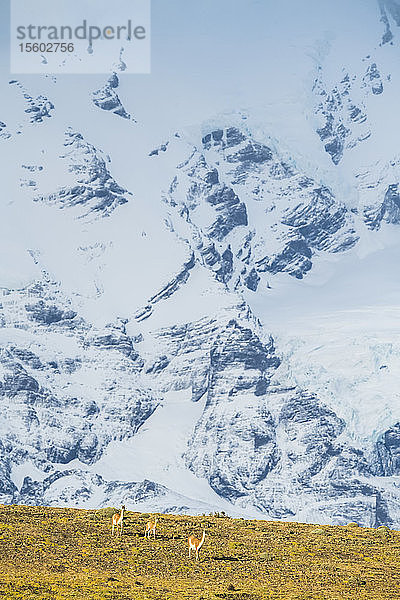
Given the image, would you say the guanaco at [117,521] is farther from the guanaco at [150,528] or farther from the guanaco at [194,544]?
the guanaco at [194,544]

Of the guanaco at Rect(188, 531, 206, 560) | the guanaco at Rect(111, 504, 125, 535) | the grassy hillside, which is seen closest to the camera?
the grassy hillside

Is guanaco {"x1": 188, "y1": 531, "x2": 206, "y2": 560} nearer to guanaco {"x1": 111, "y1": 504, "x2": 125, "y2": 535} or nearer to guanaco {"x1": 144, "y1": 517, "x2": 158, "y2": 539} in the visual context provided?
guanaco {"x1": 144, "y1": 517, "x2": 158, "y2": 539}

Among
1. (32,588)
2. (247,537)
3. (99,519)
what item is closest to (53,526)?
(99,519)

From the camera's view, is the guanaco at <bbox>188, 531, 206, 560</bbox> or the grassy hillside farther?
the guanaco at <bbox>188, 531, 206, 560</bbox>

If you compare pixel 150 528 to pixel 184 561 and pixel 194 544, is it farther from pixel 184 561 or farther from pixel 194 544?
pixel 184 561

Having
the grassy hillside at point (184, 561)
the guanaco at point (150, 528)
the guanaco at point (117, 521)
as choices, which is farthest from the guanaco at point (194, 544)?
the guanaco at point (117, 521)

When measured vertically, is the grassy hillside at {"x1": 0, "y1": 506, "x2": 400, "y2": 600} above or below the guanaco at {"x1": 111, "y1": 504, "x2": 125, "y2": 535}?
below

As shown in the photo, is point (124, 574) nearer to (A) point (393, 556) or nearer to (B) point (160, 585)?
(B) point (160, 585)

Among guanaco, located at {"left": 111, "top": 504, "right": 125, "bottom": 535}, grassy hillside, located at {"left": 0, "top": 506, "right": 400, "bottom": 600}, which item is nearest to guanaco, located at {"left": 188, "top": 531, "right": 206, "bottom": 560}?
grassy hillside, located at {"left": 0, "top": 506, "right": 400, "bottom": 600}
